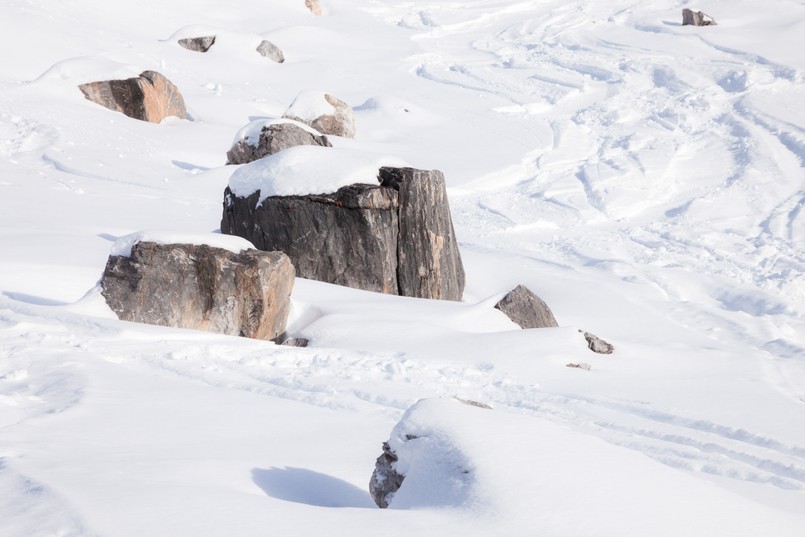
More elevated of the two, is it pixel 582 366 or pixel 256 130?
pixel 256 130

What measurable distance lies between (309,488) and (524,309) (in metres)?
4.93

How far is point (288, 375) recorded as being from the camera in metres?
5.74

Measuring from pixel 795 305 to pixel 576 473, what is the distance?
25.0 ft

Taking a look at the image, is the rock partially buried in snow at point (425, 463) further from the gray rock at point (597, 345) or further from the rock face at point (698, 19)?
the rock face at point (698, 19)

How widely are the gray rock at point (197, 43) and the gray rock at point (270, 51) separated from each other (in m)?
1.29

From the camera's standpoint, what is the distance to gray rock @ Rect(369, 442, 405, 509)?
3275 millimetres

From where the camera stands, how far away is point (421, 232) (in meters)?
8.70

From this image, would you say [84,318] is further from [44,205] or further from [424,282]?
[44,205]

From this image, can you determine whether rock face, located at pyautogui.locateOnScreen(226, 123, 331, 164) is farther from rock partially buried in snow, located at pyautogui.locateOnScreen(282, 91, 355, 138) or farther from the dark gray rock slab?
the dark gray rock slab

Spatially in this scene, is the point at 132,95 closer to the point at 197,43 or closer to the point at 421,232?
the point at 197,43

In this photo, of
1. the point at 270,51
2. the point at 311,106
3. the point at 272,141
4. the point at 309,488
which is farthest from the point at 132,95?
the point at 309,488

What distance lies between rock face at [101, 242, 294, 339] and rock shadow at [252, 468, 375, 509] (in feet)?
10.3

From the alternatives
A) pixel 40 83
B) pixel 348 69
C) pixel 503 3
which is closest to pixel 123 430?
pixel 40 83

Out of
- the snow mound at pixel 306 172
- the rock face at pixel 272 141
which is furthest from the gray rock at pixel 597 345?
the rock face at pixel 272 141
